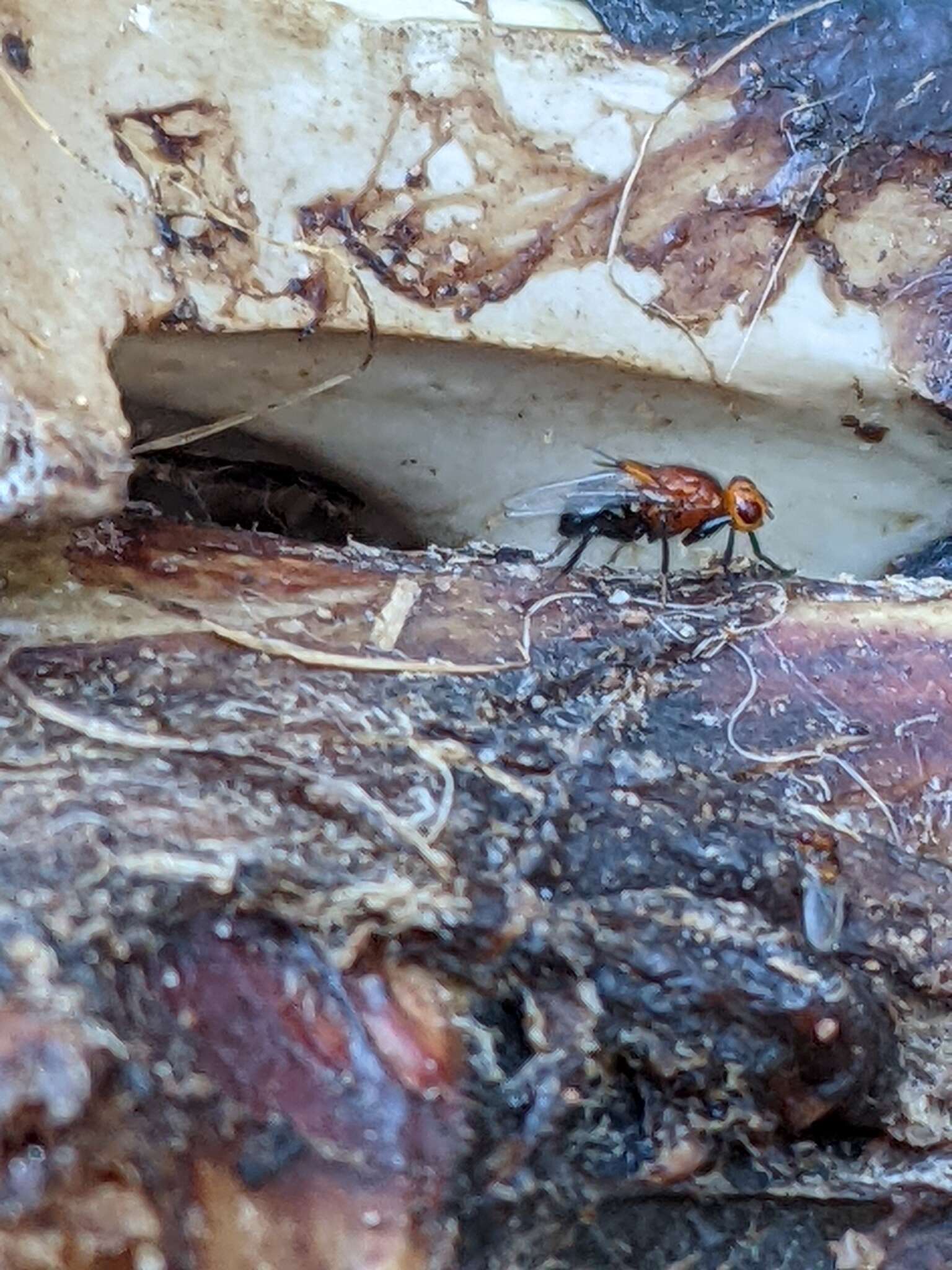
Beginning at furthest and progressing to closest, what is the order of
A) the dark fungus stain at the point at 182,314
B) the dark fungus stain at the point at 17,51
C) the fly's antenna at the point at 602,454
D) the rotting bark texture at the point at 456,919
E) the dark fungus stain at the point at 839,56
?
the fly's antenna at the point at 602,454 < the dark fungus stain at the point at 839,56 < the dark fungus stain at the point at 182,314 < the dark fungus stain at the point at 17,51 < the rotting bark texture at the point at 456,919

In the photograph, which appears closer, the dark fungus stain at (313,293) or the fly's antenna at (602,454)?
the dark fungus stain at (313,293)

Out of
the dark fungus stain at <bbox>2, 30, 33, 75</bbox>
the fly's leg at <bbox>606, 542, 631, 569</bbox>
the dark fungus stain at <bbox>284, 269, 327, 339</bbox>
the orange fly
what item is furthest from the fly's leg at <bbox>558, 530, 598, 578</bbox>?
the dark fungus stain at <bbox>2, 30, 33, 75</bbox>

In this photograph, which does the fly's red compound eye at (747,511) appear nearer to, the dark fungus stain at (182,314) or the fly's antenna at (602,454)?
the fly's antenna at (602,454)

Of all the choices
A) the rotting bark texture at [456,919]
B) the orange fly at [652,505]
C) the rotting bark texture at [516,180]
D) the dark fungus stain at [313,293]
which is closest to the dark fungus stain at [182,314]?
the rotting bark texture at [516,180]

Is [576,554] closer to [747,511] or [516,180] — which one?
[747,511]

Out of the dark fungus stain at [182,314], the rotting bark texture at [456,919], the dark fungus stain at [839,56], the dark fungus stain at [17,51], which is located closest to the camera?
the rotting bark texture at [456,919]

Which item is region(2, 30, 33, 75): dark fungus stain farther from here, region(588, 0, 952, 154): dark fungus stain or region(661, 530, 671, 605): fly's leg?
region(661, 530, 671, 605): fly's leg

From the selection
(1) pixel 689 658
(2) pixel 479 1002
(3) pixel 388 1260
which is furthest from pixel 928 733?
(3) pixel 388 1260

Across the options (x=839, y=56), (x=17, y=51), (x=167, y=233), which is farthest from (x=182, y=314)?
(x=839, y=56)
